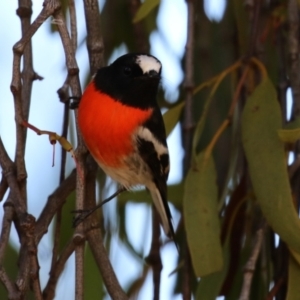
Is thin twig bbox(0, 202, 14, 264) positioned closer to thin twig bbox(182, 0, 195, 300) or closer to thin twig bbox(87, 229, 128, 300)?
thin twig bbox(87, 229, 128, 300)

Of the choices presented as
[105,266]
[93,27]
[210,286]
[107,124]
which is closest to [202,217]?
[210,286]

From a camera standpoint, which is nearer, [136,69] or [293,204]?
[293,204]

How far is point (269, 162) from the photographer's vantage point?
192 cm

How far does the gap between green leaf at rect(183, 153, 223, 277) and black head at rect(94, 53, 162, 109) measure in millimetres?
278

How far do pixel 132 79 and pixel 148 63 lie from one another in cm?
14

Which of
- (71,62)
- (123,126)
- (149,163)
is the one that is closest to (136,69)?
(123,126)

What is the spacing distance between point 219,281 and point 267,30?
829 millimetres

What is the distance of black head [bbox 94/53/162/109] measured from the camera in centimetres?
214

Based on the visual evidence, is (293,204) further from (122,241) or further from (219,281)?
(122,241)

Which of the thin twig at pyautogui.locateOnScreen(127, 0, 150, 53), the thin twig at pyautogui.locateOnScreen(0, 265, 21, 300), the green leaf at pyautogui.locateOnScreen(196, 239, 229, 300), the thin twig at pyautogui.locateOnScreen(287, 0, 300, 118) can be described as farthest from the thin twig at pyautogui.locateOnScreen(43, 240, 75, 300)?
the thin twig at pyautogui.locateOnScreen(127, 0, 150, 53)

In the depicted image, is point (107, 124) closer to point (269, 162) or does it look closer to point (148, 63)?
point (148, 63)

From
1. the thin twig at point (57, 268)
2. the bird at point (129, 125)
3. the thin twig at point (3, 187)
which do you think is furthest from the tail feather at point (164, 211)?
the thin twig at point (3, 187)

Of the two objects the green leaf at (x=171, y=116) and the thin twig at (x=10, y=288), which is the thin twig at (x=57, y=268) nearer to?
the thin twig at (x=10, y=288)

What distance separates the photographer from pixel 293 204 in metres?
1.85
